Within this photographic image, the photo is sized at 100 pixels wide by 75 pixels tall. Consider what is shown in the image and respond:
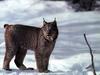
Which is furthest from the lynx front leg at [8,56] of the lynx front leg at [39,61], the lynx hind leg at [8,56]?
the lynx front leg at [39,61]

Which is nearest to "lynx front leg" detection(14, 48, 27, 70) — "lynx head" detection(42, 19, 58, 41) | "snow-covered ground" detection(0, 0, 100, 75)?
"snow-covered ground" detection(0, 0, 100, 75)

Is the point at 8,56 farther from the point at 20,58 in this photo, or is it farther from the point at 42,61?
the point at 42,61

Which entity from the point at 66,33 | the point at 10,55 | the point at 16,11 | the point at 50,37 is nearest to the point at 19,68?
the point at 10,55

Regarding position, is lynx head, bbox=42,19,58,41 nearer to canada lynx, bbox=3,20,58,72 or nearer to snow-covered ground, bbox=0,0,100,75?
canada lynx, bbox=3,20,58,72

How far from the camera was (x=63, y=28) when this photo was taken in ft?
44.4

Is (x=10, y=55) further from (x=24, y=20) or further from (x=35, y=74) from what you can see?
(x=24, y=20)

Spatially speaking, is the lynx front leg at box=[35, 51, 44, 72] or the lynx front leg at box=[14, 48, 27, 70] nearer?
the lynx front leg at box=[35, 51, 44, 72]

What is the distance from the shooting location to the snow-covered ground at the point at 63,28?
28.9 feet

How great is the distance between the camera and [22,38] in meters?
7.84

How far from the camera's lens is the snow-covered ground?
28.9 feet

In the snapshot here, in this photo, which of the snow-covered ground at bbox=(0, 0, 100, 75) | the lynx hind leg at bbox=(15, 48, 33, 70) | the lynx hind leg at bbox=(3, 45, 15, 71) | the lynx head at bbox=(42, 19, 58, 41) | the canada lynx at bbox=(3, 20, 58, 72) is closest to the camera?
the lynx head at bbox=(42, 19, 58, 41)

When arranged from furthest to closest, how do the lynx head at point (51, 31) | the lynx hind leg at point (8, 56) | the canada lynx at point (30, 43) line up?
1. the lynx hind leg at point (8, 56)
2. the canada lynx at point (30, 43)
3. the lynx head at point (51, 31)

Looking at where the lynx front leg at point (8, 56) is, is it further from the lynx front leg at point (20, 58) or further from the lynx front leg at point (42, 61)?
the lynx front leg at point (42, 61)

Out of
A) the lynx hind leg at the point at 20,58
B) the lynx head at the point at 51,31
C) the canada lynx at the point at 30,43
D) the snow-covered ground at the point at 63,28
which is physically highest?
the lynx head at the point at 51,31
